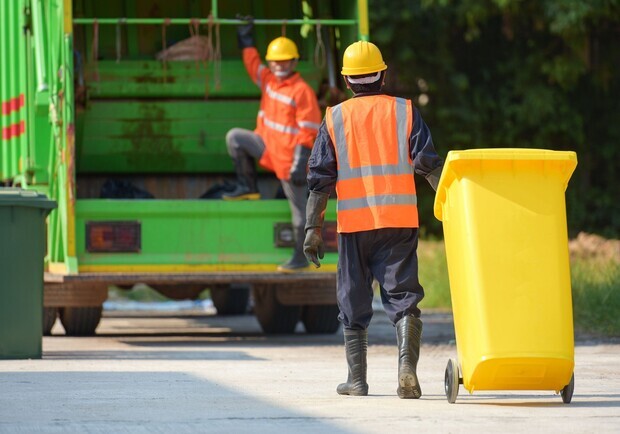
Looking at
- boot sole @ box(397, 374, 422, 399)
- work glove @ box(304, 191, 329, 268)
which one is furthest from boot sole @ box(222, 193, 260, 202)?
boot sole @ box(397, 374, 422, 399)

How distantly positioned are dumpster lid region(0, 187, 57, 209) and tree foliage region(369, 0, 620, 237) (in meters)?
9.65

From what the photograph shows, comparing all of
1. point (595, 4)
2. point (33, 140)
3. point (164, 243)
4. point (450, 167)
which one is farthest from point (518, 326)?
point (595, 4)

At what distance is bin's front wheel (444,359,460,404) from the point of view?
627 cm

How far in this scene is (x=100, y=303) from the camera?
35.2ft

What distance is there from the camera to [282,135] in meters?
10.7

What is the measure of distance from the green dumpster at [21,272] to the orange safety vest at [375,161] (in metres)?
2.69

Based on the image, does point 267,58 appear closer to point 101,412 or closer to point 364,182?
point 364,182

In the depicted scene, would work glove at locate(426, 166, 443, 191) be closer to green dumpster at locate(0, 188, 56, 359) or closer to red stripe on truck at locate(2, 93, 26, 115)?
green dumpster at locate(0, 188, 56, 359)

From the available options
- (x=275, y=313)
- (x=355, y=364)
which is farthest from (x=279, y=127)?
(x=355, y=364)

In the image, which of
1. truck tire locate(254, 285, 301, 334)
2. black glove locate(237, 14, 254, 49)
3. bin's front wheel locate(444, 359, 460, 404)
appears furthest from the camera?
truck tire locate(254, 285, 301, 334)

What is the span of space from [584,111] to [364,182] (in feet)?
43.3

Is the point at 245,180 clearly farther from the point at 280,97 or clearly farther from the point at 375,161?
the point at 375,161

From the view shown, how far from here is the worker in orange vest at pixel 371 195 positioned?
6.74 metres

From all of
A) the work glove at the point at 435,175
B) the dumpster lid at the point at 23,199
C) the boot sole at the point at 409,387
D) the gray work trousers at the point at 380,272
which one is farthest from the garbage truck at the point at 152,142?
the boot sole at the point at 409,387
